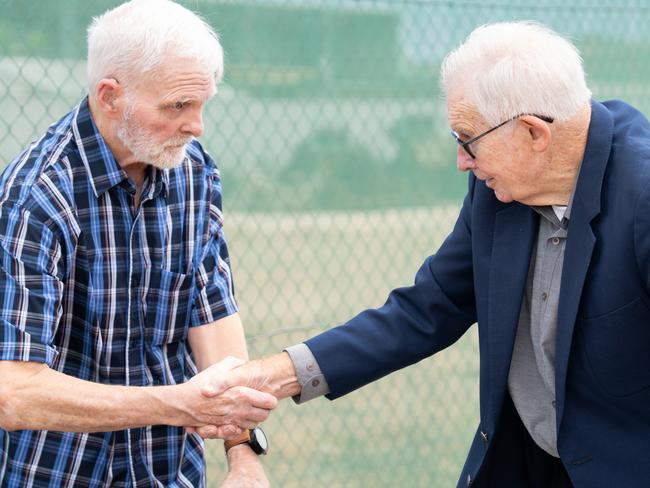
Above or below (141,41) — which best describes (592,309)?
below

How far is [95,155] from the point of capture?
2.77 meters

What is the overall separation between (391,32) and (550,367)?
2.91 meters

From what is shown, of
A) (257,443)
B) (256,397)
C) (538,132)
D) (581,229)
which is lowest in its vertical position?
(257,443)

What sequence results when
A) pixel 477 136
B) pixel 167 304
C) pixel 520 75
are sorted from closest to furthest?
pixel 520 75 → pixel 477 136 → pixel 167 304

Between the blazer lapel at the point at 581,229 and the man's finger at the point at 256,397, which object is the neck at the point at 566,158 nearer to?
the blazer lapel at the point at 581,229

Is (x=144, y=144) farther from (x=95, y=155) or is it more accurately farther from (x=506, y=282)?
(x=506, y=282)

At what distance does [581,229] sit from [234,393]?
1082mm

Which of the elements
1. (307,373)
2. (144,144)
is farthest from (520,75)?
(307,373)

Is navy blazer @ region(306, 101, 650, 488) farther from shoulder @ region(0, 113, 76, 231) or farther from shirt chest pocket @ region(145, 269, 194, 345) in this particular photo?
shoulder @ region(0, 113, 76, 231)

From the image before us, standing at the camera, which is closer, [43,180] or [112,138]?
[43,180]

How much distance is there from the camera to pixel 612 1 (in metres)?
6.23

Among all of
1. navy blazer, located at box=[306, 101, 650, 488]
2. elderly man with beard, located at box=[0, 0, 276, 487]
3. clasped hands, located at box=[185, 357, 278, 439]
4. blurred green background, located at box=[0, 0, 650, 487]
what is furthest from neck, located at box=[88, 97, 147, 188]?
blurred green background, located at box=[0, 0, 650, 487]

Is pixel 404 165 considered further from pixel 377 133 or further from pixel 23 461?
pixel 23 461

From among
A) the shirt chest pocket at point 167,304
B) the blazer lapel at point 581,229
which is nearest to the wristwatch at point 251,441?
the shirt chest pocket at point 167,304
